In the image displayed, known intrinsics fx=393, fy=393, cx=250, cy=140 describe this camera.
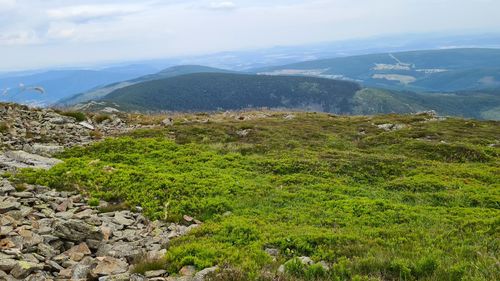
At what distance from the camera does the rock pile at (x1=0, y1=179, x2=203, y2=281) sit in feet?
30.0

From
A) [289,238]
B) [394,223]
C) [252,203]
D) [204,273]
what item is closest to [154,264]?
[204,273]

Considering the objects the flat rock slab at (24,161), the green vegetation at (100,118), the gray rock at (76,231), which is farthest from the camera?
the green vegetation at (100,118)

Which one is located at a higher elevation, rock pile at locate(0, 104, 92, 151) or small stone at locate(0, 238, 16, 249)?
rock pile at locate(0, 104, 92, 151)

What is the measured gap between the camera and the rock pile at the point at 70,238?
30.0ft

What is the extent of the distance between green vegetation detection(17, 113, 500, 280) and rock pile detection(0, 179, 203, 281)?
32.8 inches

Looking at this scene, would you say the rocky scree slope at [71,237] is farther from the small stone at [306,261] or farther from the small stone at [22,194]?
the small stone at [306,261]

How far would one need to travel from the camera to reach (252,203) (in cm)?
1633

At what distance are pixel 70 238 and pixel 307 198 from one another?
9762 mm

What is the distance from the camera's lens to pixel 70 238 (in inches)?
437

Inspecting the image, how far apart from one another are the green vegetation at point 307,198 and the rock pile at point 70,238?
83 cm

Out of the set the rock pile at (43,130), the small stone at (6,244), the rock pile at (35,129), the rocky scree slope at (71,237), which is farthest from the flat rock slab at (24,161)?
the small stone at (6,244)

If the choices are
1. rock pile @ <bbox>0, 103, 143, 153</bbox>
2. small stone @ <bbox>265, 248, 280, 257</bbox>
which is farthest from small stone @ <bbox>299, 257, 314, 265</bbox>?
rock pile @ <bbox>0, 103, 143, 153</bbox>

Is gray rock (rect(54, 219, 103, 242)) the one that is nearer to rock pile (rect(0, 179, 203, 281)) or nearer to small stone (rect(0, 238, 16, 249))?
rock pile (rect(0, 179, 203, 281))

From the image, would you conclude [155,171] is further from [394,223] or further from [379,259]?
[379,259]
